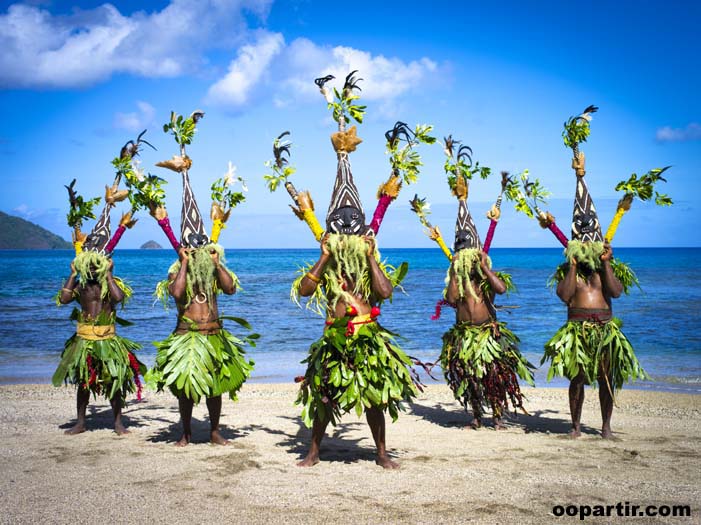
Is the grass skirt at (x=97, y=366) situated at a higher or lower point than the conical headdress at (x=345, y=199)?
lower

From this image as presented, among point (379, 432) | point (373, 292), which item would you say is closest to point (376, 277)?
point (373, 292)

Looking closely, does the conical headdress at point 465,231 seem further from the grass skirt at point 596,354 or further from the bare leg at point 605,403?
the bare leg at point 605,403

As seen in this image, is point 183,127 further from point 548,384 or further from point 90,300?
point 548,384

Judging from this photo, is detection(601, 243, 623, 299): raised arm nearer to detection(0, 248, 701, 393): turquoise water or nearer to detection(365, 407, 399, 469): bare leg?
detection(0, 248, 701, 393): turquoise water

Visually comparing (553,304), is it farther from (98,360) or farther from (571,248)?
(98,360)

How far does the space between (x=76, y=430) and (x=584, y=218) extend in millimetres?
5691

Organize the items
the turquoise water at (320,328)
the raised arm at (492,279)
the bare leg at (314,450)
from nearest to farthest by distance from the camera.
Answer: the bare leg at (314,450), the raised arm at (492,279), the turquoise water at (320,328)

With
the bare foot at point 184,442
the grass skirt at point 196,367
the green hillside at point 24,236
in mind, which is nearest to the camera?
the grass skirt at point 196,367

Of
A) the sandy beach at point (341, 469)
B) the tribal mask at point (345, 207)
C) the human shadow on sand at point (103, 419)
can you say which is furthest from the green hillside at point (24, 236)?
the tribal mask at point (345, 207)

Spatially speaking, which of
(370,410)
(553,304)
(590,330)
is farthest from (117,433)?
(553,304)

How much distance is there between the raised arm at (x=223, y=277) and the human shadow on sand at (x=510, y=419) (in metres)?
2.99

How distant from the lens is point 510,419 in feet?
25.6

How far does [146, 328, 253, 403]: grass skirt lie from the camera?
6000 mm

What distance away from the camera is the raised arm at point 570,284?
6.72 m
